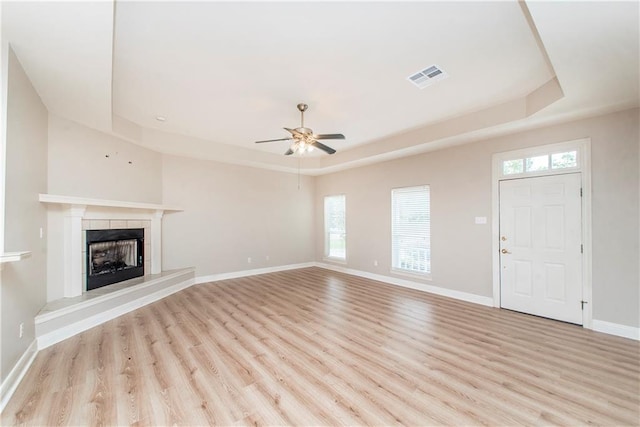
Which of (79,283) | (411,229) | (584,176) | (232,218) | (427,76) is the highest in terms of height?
(427,76)

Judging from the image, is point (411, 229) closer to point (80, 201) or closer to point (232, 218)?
point (232, 218)

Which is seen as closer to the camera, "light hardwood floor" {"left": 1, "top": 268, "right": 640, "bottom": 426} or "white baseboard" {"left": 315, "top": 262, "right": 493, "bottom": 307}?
"light hardwood floor" {"left": 1, "top": 268, "right": 640, "bottom": 426}

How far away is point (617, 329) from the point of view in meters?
3.23

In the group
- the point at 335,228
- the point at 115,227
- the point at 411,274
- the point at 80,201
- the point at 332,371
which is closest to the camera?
the point at 332,371

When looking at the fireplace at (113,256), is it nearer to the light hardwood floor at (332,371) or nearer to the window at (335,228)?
the light hardwood floor at (332,371)

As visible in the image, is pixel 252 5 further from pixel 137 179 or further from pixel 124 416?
pixel 137 179

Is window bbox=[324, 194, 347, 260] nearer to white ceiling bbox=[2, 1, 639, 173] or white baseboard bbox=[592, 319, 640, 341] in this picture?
white ceiling bbox=[2, 1, 639, 173]

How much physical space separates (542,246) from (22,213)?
20.5 ft

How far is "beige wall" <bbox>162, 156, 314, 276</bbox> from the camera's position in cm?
557

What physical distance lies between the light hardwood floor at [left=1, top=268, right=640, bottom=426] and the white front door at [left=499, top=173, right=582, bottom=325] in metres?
0.30

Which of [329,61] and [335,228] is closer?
[329,61]

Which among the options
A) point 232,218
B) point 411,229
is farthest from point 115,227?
point 411,229

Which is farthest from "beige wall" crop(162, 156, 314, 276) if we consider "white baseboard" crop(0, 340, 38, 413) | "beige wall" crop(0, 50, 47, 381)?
"white baseboard" crop(0, 340, 38, 413)

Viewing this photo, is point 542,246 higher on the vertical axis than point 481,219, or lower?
lower
